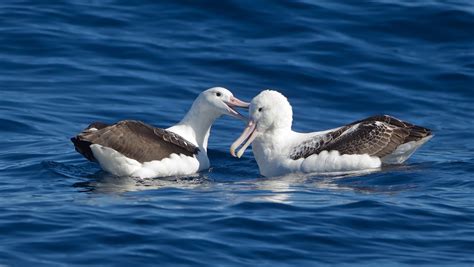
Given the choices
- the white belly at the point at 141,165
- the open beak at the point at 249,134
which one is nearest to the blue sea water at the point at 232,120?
the white belly at the point at 141,165

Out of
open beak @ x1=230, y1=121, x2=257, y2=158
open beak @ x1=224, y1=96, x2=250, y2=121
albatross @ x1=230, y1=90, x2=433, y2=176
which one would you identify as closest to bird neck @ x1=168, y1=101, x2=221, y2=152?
open beak @ x1=224, y1=96, x2=250, y2=121

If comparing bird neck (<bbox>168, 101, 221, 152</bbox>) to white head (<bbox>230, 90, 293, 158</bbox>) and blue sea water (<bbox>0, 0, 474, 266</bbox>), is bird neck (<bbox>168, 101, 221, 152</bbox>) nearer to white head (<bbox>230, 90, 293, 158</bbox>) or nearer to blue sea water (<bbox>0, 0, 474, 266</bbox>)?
blue sea water (<bbox>0, 0, 474, 266</bbox>)

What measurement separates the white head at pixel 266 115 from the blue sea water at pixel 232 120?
2.14 ft

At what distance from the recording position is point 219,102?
1723 cm

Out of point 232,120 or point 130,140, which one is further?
point 232,120

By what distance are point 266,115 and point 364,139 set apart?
139 cm

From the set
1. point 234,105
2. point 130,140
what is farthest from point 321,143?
point 130,140

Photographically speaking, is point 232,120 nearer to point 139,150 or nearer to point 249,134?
point 249,134

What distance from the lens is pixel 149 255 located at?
10.9 m

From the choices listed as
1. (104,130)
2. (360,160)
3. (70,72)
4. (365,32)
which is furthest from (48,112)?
(365,32)

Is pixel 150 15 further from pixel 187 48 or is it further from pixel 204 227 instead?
pixel 204 227

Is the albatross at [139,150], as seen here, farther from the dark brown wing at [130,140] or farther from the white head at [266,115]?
the white head at [266,115]

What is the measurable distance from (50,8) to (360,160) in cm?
976

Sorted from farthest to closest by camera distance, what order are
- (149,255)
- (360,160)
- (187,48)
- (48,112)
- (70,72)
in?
(187,48) < (70,72) < (48,112) < (360,160) < (149,255)
